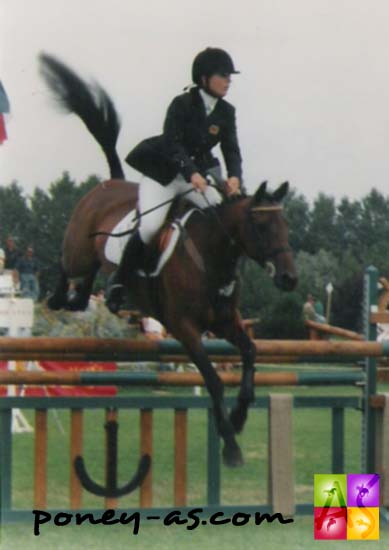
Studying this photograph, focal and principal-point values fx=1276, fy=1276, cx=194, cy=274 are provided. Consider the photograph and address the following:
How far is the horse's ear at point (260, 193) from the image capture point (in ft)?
16.7

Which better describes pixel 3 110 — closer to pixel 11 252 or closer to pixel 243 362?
pixel 243 362

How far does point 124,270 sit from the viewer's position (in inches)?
218

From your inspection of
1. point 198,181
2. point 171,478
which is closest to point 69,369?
point 171,478

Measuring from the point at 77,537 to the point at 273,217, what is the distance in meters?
1.54

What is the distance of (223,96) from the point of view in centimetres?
543

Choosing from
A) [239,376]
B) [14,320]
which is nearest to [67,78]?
[239,376]

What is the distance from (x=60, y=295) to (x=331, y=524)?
182 centimetres

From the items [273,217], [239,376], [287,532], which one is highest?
[273,217]

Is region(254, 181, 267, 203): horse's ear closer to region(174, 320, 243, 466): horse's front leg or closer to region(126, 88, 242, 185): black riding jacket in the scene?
region(126, 88, 242, 185): black riding jacket

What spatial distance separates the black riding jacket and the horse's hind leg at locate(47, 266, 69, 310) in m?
0.92

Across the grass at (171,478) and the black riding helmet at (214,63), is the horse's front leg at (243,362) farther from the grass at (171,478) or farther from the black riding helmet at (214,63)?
the black riding helmet at (214,63)

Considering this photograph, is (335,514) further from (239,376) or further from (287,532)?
(239,376)

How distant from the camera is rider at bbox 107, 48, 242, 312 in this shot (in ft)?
17.5

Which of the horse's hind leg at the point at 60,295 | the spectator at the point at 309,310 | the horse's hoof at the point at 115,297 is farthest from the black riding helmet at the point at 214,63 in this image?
the spectator at the point at 309,310
